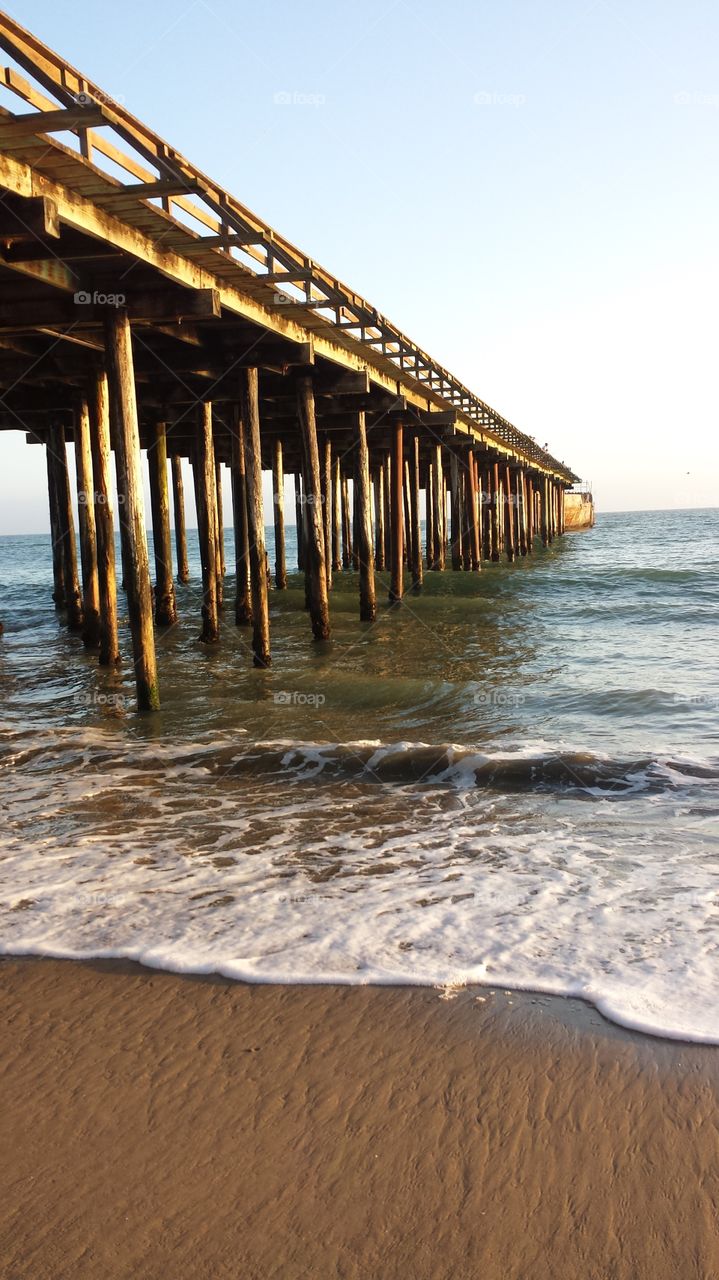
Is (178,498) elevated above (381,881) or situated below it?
above

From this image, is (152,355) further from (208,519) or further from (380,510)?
(380,510)

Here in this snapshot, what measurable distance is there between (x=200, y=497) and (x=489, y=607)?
721cm

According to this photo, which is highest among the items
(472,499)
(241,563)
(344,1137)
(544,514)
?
(544,514)

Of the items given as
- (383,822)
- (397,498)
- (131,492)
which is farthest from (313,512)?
(383,822)

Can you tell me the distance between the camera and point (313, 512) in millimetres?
12898

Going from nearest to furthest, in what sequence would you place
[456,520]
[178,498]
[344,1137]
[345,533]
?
[344,1137] < [178,498] < [456,520] < [345,533]

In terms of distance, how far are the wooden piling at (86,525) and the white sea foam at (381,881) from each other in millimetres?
6232

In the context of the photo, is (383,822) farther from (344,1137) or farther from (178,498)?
(178,498)

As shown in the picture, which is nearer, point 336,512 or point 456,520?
point 456,520

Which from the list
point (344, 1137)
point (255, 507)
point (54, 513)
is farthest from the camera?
point (54, 513)

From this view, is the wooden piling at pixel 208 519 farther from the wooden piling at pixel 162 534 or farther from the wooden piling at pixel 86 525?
the wooden piling at pixel 86 525

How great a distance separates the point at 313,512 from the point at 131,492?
496 cm

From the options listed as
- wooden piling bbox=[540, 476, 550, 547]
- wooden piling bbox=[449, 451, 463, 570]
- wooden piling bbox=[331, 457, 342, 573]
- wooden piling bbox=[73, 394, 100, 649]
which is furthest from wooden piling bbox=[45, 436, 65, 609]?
wooden piling bbox=[540, 476, 550, 547]

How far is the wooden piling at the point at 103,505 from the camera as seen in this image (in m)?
10.1
